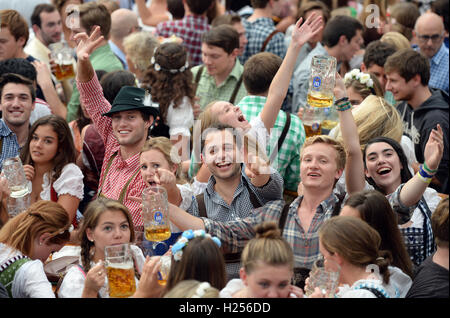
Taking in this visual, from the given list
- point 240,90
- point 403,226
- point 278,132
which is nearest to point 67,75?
point 240,90

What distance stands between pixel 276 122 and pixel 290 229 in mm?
1138

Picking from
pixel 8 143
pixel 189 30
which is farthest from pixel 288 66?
pixel 189 30

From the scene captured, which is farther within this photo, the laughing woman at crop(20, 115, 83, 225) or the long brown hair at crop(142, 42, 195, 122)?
the long brown hair at crop(142, 42, 195, 122)


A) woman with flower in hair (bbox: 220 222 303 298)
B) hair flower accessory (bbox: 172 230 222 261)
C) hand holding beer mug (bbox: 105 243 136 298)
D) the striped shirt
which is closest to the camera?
woman with flower in hair (bbox: 220 222 303 298)

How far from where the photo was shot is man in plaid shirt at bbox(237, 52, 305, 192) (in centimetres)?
466

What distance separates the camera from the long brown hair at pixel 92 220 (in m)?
3.73

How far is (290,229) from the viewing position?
375 centimetres

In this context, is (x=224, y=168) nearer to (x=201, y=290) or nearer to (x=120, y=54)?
(x=201, y=290)

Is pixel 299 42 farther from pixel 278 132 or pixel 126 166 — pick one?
pixel 126 166

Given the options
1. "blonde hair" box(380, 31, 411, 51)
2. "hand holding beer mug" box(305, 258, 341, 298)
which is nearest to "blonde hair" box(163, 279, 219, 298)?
"hand holding beer mug" box(305, 258, 341, 298)

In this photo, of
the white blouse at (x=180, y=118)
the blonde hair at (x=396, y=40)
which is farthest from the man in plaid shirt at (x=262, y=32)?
the white blouse at (x=180, y=118)

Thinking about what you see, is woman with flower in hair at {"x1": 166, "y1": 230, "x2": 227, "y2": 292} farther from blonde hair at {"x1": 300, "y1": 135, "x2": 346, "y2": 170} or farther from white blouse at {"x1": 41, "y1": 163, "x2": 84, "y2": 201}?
white blouse at {"x1": 41, "y1": 163, "x2": 84, "y2": 201}

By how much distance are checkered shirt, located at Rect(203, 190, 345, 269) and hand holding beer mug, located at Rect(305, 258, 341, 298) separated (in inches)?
16.4

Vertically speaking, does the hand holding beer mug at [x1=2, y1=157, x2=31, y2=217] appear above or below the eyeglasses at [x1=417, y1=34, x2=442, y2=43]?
below
